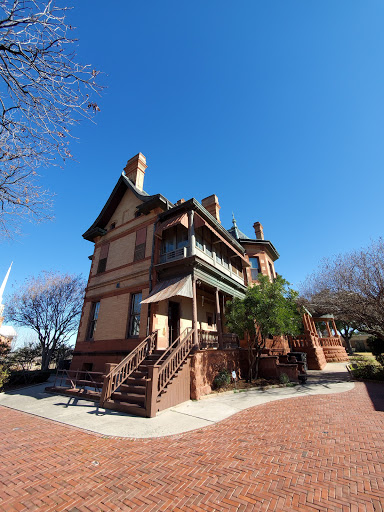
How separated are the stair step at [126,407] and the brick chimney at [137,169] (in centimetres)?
1323

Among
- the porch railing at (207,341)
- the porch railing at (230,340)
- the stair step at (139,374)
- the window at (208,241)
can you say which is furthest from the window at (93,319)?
the window at (208,241)

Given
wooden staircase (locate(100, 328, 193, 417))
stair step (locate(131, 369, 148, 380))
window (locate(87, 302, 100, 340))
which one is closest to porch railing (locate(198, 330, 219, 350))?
wooden staircase (locate(100, 328, 193, 417))

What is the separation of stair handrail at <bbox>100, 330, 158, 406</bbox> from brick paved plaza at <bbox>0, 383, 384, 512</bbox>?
185cm

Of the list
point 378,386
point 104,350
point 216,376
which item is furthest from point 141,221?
point 378,386

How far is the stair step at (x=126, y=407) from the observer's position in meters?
6.82

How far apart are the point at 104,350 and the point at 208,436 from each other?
912 cm

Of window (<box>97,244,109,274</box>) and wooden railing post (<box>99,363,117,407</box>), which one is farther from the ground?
window (<box>97,244,109,274</box>)

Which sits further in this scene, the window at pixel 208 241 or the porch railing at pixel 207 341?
the window at pixel 208 241

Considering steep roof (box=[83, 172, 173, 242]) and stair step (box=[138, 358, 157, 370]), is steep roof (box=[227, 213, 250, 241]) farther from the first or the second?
stair step (box=[138, 358, 157, 370])

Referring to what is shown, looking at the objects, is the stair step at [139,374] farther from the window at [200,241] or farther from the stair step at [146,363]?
the window at [200,241]

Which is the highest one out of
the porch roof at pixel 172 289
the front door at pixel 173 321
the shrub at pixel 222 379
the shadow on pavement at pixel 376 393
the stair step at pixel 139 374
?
the porch roof at pixel 172 289

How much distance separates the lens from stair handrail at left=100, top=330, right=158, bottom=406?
781 cm

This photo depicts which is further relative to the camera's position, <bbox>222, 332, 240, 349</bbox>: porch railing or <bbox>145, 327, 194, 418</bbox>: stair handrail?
<bbox>222, 332, 240, 349</bbox>: porch railing

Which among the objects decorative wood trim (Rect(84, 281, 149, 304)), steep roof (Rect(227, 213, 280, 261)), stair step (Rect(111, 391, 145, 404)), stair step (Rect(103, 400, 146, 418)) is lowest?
stair step (Rect(103, 400, 146, 418))
